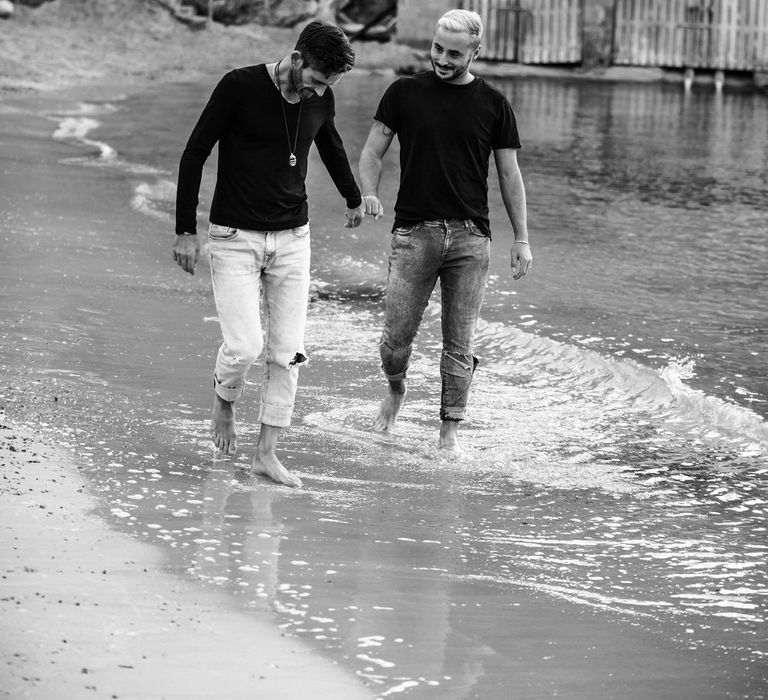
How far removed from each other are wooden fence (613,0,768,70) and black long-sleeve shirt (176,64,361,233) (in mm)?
27695

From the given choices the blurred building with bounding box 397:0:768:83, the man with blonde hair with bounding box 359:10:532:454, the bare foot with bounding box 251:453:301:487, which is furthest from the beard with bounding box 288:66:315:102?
the blurred building with bounding box 397:0:768:83

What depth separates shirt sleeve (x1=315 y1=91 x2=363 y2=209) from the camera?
224 inches

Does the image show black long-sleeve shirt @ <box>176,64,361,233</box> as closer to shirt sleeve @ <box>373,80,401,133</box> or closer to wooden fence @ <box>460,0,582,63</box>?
shirt sleeve @ <box>373,80,401,133</box>

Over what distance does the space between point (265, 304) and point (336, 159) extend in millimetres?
680

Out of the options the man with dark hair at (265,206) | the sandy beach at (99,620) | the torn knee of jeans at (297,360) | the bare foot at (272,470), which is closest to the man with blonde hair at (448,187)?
the man with dark hair at (265,206)

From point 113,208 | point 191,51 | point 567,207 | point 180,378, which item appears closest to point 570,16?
point 191,51

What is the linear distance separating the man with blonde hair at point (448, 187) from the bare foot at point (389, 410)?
0.31m

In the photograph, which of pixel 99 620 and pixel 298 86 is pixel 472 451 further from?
pixel 99 620

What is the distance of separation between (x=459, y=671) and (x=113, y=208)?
29.5ft

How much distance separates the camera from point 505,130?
591 cm

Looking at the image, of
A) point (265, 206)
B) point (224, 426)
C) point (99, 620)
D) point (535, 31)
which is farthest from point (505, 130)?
point (535, 31)

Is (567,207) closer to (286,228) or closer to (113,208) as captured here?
(113,208)

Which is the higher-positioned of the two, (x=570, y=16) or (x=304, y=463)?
(x=570, y=16)

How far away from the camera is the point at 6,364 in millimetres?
6816
